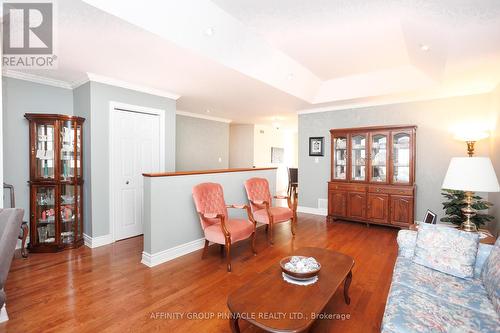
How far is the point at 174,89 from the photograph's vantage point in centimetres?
406

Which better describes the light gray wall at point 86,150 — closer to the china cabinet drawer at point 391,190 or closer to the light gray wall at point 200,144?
the light gray wall at point 200,144

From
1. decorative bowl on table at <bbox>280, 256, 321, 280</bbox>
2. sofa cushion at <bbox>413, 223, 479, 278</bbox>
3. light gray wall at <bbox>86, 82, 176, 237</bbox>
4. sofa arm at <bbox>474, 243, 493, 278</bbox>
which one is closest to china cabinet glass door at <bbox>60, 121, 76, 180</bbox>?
light gray wall at <bbox>86, 82, 176, 237</bbox>

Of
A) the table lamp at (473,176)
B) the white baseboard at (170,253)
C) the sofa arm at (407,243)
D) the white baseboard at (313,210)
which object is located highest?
the table lamp at (473,176)

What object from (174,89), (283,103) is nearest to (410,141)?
(283,103)

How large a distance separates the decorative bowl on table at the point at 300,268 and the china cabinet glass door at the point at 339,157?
339 cm

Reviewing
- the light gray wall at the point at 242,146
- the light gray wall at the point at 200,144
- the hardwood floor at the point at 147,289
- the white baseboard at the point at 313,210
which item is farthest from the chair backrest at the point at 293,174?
the hardwood floor at the point at 147,289

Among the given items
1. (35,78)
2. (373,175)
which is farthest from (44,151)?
(373,175)

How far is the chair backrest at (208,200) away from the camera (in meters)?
3.18

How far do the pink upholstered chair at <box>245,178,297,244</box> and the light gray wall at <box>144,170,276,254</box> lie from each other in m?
0.61

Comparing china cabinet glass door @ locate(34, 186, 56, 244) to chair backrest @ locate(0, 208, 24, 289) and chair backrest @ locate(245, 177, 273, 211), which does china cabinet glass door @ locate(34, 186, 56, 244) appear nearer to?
chair backrest @ locate(0, 208, 24, 289)

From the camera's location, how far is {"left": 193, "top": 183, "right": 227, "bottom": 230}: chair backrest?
3.18 m

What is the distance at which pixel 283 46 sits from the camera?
10.4 feet

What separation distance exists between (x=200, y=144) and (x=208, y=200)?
3329 mm

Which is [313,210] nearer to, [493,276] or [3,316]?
[493,276]
